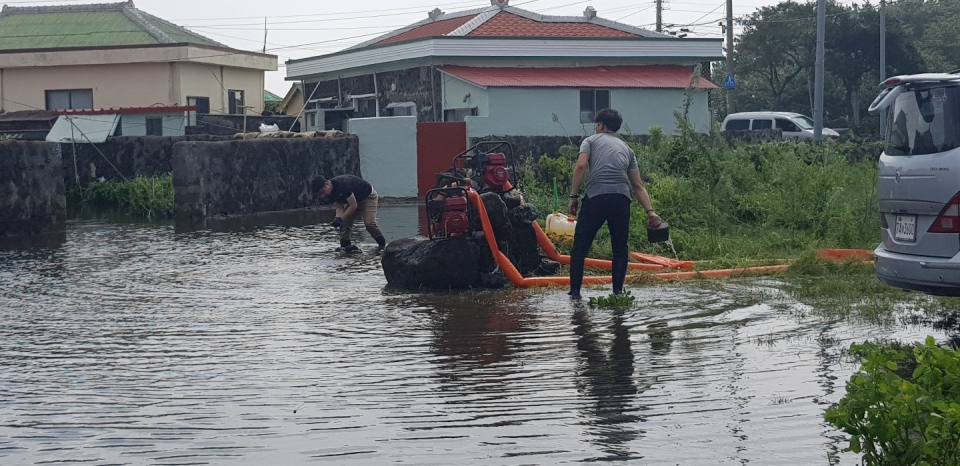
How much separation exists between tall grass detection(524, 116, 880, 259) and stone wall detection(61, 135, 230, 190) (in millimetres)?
10888

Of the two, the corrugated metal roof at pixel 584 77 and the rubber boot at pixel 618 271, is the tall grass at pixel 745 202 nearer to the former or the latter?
the rubber boot at pixel 618 271

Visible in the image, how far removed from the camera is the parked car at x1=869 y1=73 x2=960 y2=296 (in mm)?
7559

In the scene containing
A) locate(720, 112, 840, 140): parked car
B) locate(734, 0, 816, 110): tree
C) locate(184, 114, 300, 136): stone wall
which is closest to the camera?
locate(184, 114, 300, 136): stone wall

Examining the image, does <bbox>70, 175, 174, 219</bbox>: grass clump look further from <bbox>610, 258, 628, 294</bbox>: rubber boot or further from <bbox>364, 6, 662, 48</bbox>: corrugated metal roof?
<bbox>610, 258, 628, 294</bbox>: rubber boot

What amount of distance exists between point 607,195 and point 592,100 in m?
26.3

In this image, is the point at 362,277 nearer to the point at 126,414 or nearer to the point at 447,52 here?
the point at 126,414

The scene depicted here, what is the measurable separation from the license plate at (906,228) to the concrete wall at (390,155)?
18.7 m

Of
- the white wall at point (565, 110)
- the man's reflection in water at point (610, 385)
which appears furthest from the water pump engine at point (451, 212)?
the white wall at point (565, 110)

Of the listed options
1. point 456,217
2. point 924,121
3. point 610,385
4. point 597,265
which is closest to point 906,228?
point 924,121

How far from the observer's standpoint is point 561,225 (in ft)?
44.6

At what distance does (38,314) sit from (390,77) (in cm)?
2827

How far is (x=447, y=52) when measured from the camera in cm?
3512

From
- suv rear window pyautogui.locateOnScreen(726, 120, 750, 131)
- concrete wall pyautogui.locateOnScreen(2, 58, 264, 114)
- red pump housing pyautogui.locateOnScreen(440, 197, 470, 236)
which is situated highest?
concrete wall pyautogui.locateOnScreen(2, 58, 264, 114)

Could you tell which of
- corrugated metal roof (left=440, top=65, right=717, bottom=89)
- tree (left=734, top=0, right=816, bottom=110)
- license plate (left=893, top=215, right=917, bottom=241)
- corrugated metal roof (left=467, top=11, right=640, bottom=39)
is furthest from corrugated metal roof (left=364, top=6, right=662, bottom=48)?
license plate (left=893, top=215, right=917, bottom=241)
